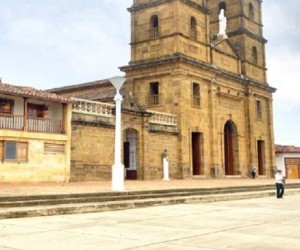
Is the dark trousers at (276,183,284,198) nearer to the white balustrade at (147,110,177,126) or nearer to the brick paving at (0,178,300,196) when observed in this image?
the brick paving at (0,178,300,196)

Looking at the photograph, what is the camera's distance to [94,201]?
41.2 feet

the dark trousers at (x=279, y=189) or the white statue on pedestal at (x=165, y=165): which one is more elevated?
the white statue on pedestal at (x=165, y=165)

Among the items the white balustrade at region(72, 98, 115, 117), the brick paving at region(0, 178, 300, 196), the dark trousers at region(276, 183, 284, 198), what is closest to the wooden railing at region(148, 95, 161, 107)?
the white balustrade at region(72, 98, 115, 117)

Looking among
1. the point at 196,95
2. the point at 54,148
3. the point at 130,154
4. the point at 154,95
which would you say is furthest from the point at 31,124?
the point at 196,95

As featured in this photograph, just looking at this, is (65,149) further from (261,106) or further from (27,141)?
(261,106)

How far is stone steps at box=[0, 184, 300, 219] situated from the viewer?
10.3m

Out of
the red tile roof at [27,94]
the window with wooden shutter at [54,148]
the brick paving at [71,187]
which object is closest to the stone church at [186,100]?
the window with wooden shutter at [54,148]

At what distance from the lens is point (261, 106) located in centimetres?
3806

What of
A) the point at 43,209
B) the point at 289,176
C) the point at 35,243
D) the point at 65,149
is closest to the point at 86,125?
the point at 65,149

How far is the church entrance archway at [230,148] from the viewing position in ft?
112

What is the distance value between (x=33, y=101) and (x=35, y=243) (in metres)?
15.8

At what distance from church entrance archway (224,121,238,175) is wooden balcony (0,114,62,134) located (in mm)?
17182

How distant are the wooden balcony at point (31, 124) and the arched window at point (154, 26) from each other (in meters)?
12.2

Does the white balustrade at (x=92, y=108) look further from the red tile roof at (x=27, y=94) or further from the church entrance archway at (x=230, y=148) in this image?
the church entrance archway at (x=230, y=148)
